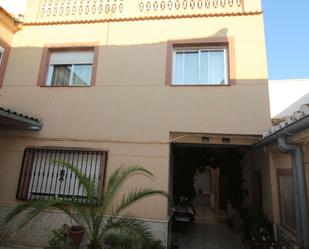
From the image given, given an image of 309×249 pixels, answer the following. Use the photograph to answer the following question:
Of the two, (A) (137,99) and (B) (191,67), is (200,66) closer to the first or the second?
(B) (191,67)

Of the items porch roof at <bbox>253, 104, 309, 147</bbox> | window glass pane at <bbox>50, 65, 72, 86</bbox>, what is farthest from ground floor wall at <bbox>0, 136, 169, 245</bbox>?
porch roof at <bbox>253, 104, 309, 147</bbox>

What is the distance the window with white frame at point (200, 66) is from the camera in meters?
7.75

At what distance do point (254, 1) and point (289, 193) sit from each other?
6206 millimetres

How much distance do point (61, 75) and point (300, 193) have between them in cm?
830

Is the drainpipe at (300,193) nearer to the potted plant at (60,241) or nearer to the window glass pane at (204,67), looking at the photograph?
the window glass pane at (204,67)

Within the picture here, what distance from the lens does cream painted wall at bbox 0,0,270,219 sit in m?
7.12

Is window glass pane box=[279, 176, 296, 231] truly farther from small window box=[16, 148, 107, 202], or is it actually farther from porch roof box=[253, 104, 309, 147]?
small window box=[16, 148, 107, 202]

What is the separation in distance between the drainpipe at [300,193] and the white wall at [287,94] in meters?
6.67

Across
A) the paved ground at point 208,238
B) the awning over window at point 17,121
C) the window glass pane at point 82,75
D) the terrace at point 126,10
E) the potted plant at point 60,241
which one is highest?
the terrace at point 126,10

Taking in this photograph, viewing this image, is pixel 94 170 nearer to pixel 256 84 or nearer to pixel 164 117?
pixel 164 117

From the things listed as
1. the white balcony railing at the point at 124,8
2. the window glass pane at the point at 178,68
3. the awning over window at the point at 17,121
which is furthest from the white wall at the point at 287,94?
the awning over window at the point at 17,121

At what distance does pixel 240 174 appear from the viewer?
1116 centimetres

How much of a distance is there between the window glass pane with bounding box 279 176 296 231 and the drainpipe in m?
0.99

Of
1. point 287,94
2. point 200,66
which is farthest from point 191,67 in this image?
point 287,94
